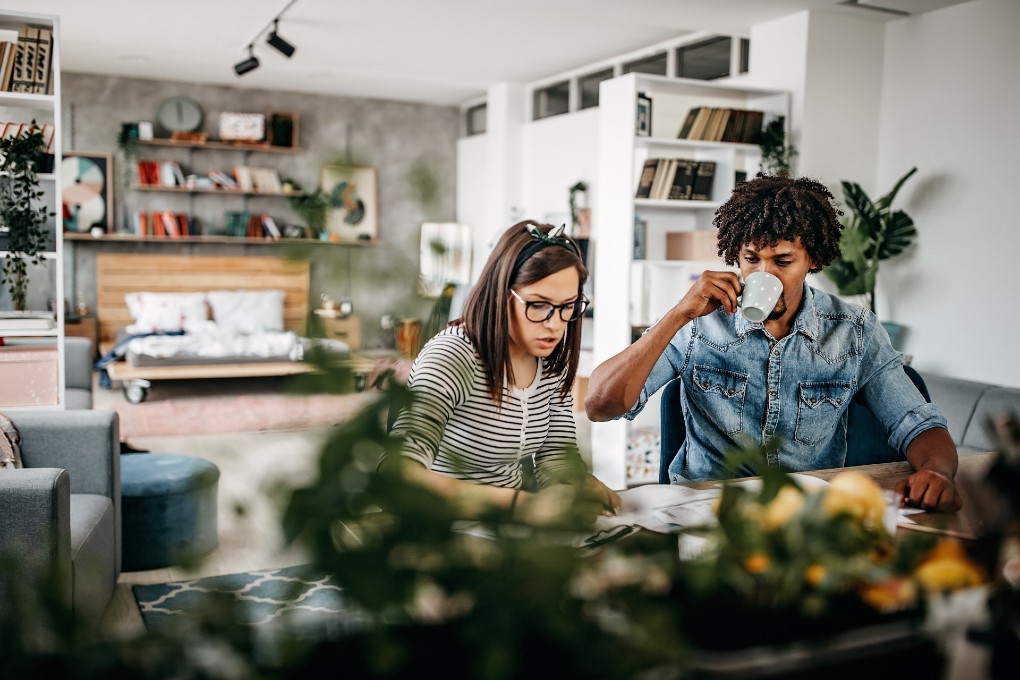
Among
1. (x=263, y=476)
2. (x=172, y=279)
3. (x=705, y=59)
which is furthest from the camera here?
(x=172, y=279)

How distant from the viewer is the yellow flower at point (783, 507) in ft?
2.18

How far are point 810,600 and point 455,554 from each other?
0.28 metres

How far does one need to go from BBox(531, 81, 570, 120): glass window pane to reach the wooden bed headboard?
269 cm

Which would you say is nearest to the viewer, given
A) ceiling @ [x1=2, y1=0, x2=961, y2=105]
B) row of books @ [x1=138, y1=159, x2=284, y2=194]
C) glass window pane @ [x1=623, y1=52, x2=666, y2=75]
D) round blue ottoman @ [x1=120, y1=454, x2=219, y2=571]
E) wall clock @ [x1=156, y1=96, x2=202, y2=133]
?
round blue ottoman @ [x1=120, y1=454, x2=219, y2=571]

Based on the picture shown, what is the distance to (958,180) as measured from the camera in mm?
4809

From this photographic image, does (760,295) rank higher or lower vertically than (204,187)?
lower

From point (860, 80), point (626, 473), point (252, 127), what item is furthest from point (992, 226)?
point (252, 127)

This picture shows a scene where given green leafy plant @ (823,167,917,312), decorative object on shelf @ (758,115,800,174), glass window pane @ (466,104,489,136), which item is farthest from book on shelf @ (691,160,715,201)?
glass window pane @ (466,104,489,136)

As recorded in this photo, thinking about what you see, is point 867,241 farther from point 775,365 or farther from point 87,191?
point 87,191

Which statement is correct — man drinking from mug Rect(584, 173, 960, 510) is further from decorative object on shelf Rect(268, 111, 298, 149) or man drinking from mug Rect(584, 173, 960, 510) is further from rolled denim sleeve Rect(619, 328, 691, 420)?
decorative object on shelf Rect(268, 111, 298, 149)

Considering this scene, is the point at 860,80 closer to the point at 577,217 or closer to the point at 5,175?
the point at 577,217

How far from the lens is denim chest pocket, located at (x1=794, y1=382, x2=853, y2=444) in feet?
6.51

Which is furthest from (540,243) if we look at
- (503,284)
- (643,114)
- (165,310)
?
(165,310)

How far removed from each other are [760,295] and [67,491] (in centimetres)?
190
